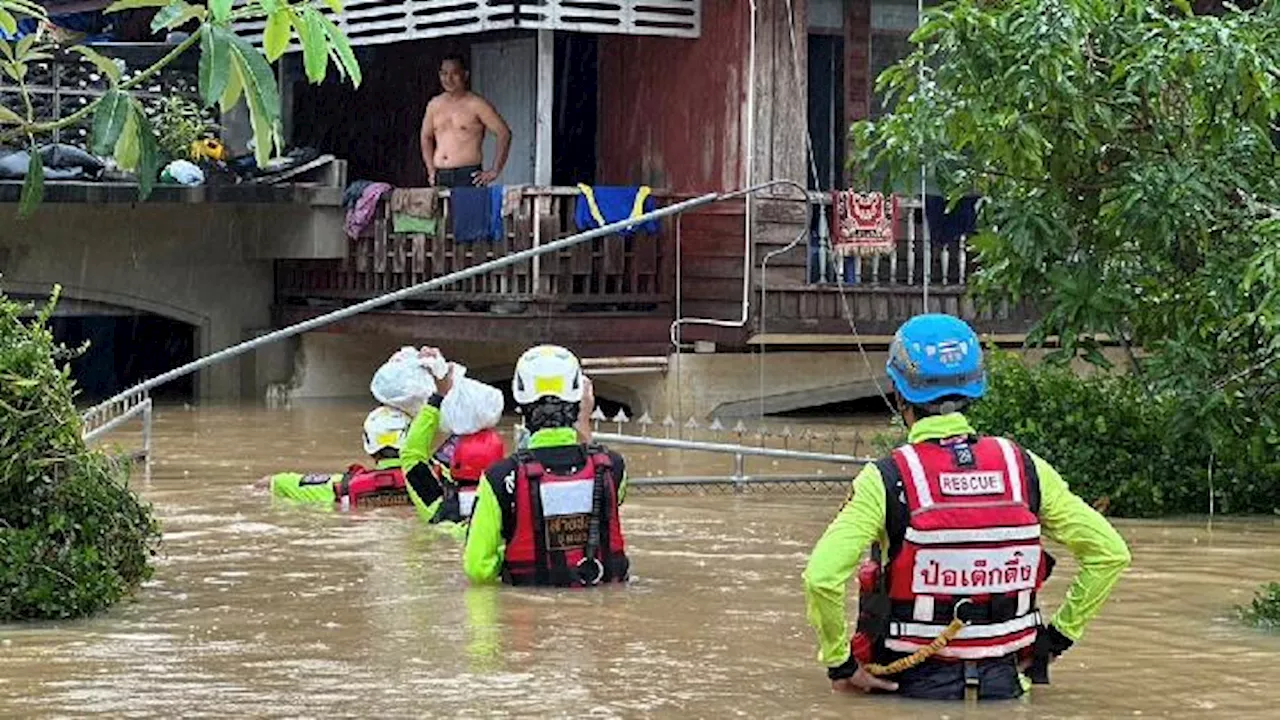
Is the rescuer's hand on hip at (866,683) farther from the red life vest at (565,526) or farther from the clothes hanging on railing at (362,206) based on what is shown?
the clothes hanging on railing at (362,206)

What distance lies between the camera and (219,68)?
16.8ft

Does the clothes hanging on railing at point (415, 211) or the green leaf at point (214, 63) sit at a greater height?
the clothes hanging on railing at point (415, 211)

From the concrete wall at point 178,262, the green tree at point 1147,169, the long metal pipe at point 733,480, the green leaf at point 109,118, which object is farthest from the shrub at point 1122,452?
the concrete wall at point 178,262

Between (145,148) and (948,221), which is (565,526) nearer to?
(145,148)

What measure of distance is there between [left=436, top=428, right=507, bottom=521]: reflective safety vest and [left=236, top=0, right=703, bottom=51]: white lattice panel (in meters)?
8.22

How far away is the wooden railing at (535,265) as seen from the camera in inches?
802

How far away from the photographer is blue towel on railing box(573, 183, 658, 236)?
20.2m

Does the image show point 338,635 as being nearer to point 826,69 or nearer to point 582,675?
point 582,675

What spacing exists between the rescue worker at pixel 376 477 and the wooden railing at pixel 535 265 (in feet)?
19.5

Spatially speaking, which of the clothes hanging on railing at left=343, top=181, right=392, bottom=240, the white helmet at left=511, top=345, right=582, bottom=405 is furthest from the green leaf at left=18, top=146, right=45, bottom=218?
the clothes hanging on railing at left=343, top=181, right=392, bottom=240

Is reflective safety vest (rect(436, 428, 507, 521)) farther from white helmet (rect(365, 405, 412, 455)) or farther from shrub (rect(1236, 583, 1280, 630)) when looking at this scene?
shrub (rect(1236, 583, 1280, 630))

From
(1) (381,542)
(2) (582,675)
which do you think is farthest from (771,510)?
(2) (582,675)

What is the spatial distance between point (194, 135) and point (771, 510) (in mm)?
8976

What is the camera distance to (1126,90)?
34.1 feet
